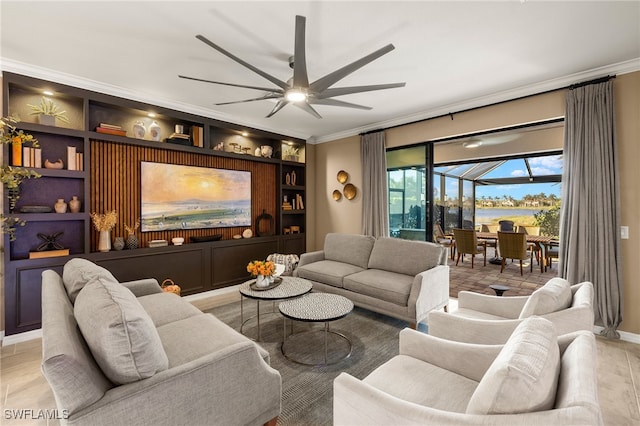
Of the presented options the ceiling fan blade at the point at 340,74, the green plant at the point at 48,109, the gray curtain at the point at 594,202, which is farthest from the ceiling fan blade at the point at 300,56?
the gray curtain at the point at 594,202

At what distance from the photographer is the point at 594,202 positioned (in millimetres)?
3016

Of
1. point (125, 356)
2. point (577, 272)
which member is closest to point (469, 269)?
point (577, 272)

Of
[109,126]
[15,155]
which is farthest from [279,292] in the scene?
[15,155]

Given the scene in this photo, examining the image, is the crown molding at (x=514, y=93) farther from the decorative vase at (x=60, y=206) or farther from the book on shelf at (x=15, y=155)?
the book on shelf at (x=15, y=155)

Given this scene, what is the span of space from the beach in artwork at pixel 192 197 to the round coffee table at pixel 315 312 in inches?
90.6

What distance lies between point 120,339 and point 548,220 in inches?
311

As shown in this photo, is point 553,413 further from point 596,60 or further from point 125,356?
point 596,60

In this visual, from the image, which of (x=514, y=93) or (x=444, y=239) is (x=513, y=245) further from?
(x=514, y=93)

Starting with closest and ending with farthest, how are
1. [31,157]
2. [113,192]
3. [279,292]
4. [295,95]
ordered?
[295,95] → [279,292] → [31,157] → [113,192]

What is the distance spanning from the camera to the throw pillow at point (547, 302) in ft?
5.53

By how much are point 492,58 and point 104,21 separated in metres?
3.43

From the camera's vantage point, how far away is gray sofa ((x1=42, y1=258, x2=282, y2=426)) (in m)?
1.09

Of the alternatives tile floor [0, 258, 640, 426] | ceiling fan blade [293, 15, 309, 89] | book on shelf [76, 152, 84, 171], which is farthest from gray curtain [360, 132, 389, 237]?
book on shelf [76, 152, 84, 171]

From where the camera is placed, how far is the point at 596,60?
111 inches
